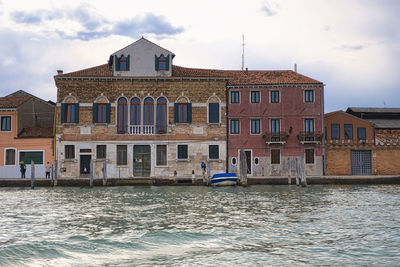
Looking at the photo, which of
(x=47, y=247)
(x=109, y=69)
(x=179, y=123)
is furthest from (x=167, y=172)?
(x=47, y=247)

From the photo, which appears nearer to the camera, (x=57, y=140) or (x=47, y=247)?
(x=47, y=247)

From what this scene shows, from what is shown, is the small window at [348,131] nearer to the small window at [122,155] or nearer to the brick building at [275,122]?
the brick building at [275,122]

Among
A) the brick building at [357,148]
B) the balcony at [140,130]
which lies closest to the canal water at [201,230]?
the balcony at [140,130]

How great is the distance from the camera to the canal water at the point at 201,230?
1045 cm

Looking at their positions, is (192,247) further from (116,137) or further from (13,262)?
(116,137)

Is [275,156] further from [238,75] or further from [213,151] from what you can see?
[238,75]

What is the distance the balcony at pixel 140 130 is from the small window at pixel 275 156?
7826mm

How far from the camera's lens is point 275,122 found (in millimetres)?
32812

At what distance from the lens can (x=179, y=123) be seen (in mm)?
31547

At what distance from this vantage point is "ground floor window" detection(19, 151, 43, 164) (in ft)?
105

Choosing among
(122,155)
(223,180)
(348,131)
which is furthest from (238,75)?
(122,155)

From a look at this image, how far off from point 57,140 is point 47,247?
20.7 meters

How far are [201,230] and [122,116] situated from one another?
19230mm

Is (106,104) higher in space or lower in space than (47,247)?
higher
